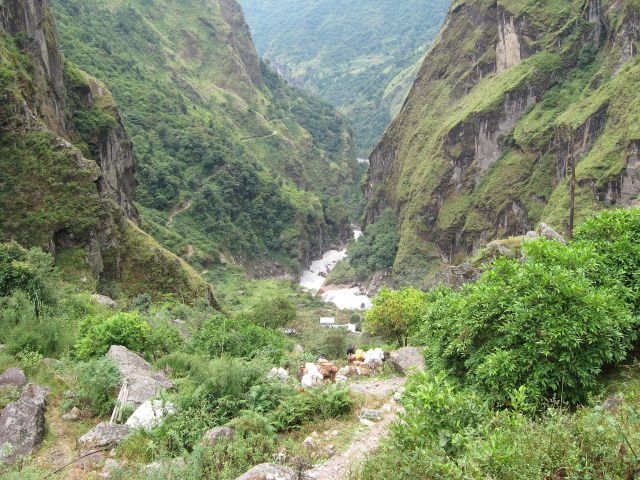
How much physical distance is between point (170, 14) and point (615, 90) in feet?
453

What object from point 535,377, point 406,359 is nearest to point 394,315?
point 406,359

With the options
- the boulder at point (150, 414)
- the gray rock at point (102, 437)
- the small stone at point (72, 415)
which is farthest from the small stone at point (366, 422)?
the small stone at point (72, 415)

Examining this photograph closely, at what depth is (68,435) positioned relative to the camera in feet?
35.0

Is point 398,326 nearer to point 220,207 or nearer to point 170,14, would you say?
point 220,207

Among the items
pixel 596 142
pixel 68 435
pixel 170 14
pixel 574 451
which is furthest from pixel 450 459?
pixel 170 14

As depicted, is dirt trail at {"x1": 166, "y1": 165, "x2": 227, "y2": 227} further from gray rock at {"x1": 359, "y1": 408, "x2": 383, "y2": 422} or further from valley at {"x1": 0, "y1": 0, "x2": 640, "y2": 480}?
gray rock at {"x1": 359, "y1": 408, "x2": 383, "y2": 422}

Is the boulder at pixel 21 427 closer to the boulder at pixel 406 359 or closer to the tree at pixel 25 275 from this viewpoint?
the tree at pixel 25 275

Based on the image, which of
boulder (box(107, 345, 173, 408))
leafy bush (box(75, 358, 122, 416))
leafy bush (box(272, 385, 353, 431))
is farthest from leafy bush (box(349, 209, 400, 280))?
leafy bush (box(75, 358, 122, 416))

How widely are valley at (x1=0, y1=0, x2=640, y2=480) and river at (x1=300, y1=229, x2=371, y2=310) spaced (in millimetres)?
969

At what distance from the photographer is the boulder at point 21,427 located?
9750mm

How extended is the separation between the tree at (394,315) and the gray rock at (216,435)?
17.1 m

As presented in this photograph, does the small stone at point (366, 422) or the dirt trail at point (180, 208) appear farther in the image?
the dirt trail at point (180, 208)

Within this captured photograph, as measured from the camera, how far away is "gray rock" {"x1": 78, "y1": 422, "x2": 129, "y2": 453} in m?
10.0

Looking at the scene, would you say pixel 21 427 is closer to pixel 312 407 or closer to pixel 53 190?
pixel 312 407
